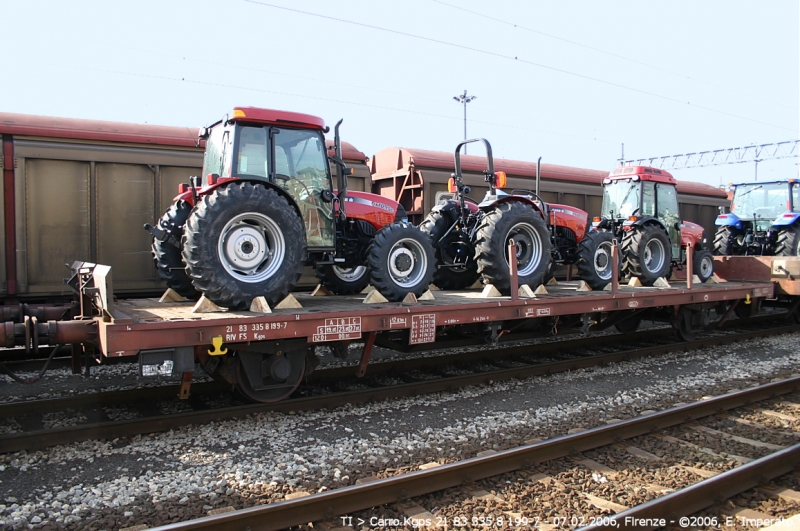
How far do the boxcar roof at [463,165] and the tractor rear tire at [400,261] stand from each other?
4.54m

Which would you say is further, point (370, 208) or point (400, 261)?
point (370, 208)

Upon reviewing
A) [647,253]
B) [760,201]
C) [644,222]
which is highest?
[760,201]

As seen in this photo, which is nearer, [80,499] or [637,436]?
[80,499]

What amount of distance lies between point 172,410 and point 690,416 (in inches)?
211

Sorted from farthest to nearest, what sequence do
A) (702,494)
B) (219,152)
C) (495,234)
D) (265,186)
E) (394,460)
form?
(495,234)
(219,152)
(265,186)
(394,460)
(702,494)

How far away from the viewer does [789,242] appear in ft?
43.7

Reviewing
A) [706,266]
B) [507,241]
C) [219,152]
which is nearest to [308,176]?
[219,152]

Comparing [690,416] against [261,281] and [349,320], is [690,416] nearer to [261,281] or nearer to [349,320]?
[349,320]

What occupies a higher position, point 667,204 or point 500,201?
point 667,204

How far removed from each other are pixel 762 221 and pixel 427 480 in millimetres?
13913

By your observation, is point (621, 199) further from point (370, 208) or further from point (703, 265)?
point (370, 208)

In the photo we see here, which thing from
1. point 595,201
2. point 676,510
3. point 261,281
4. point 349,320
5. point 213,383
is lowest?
point 676,510

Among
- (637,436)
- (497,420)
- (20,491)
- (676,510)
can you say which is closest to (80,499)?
(20,491)

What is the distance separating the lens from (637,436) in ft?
18.1
